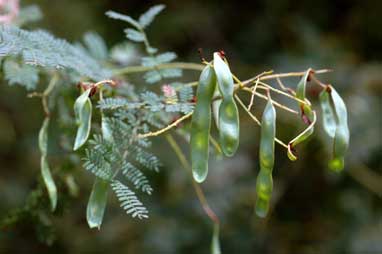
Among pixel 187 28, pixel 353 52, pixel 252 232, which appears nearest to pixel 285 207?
pixel 252 232

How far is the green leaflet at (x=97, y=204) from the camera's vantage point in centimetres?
83

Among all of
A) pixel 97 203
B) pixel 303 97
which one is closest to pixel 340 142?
pixel 303 97

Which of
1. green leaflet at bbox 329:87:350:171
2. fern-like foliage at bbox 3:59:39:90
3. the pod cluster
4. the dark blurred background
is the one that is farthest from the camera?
the dark blurred background

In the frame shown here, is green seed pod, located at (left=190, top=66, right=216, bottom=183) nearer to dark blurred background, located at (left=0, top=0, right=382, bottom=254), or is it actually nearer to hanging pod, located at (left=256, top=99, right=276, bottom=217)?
hanging pod, located at (left=256, top=99, right=276, bottom=217)

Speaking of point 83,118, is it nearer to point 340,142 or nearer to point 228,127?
point 228,127

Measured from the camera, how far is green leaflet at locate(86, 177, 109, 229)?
83 cm

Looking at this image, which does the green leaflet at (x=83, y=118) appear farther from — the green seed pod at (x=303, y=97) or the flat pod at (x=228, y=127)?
the green seed pod at (x=303, y=97)

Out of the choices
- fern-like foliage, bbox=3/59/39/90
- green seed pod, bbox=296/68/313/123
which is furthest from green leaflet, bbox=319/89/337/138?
fern-like foliage, bbox=3/59/39/90

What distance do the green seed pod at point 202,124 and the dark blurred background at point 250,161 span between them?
113cm

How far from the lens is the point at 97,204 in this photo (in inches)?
32.9

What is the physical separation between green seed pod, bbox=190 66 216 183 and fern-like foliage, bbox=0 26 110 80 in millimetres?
237

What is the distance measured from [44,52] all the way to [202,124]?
0.31m

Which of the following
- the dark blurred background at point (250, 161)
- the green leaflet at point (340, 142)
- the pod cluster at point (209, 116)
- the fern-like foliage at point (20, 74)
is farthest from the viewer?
the dark blurred background at point (250, 161)

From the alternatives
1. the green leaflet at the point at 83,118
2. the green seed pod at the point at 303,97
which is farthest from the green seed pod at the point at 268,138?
the green leaflet at the point at 83,118
